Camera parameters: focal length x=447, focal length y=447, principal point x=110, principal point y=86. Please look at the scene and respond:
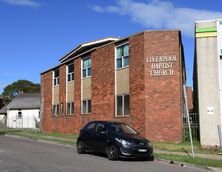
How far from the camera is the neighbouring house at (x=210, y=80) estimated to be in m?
23.1

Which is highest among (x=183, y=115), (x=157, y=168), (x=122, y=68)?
(x=122, y=68)

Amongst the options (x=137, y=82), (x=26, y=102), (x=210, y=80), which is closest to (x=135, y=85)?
(x=137, y=82)

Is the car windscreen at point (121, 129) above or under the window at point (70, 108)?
under

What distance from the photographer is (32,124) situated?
211 feet

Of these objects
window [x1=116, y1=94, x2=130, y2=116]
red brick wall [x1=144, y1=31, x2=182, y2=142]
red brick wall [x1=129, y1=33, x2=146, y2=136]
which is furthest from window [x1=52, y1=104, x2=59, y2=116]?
red brick wall [x1=144, y1=31, x2=182, y2=142]

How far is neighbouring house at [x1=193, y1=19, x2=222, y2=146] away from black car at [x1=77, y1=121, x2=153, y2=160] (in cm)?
605

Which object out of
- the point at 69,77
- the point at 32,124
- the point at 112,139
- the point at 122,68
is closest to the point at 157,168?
the point at 112,139

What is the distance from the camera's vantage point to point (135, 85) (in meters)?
28.0

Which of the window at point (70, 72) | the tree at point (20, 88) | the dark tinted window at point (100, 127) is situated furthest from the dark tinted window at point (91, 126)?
the tree at point (20, 88)

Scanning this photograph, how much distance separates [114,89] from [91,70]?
14.2 feet

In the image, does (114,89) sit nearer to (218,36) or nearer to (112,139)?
(218,36)

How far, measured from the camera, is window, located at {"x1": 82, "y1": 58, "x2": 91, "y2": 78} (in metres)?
34.9

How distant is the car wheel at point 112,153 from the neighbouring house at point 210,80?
24.2 ft

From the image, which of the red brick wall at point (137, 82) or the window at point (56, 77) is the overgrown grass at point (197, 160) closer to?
the red brick wall at point (137, 82)
